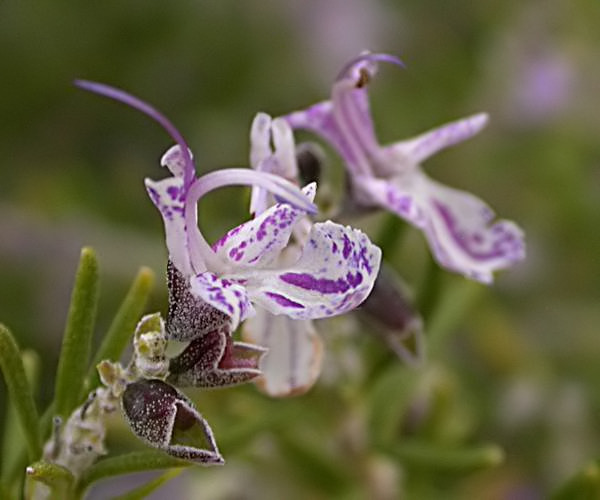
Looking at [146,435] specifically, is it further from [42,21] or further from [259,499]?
[42,21]

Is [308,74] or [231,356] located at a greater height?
[308,74]

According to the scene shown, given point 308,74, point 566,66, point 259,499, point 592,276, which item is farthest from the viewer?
point 308,74

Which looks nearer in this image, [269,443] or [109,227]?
[269,443]

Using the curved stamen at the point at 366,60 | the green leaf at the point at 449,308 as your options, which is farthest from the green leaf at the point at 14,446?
the green leaf at the point at 449,308

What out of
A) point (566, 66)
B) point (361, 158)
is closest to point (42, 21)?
point (566, 66)

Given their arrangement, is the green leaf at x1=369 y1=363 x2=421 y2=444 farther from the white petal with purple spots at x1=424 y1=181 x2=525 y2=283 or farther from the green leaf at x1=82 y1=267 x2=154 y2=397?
the green leaf at x1=82 y1=267 x2=154 y2=397

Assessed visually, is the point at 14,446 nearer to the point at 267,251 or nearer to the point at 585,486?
the point at 267,251

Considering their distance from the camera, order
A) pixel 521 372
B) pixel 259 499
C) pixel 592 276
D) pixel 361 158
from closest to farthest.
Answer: pixel 361 158
pixel 259 499
pixel 521 372
pixel 592 276
